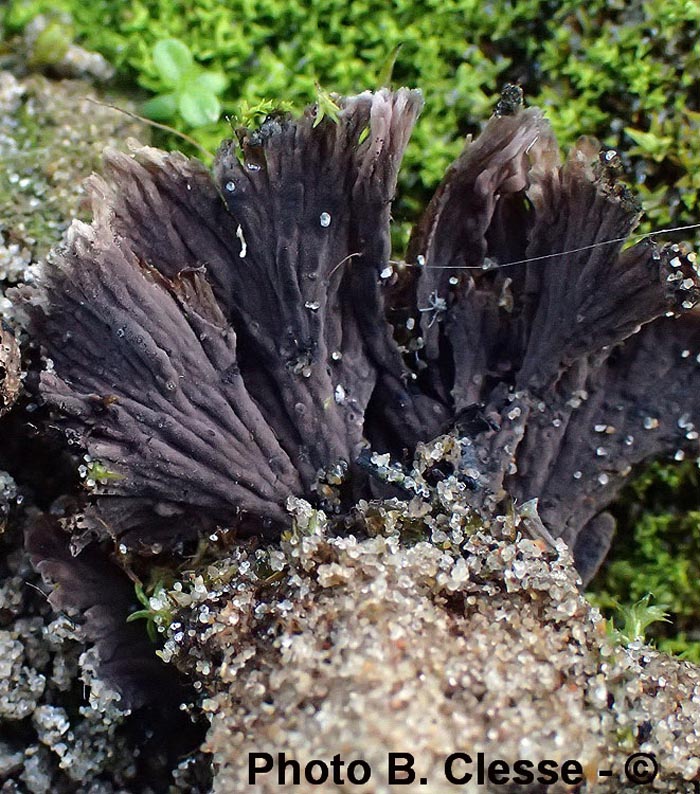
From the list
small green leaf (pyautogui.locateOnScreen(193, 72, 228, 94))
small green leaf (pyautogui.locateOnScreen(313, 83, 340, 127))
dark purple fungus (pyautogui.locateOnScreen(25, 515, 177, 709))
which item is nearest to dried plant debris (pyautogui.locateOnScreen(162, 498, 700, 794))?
dark purple fungus (pyautogui.locateOnScreen(25, 515, 177, 709))

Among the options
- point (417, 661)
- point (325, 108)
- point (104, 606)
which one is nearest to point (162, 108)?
point (325, 108)

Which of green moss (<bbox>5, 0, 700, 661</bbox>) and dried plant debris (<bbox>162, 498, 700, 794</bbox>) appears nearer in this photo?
dried plant debris (<bbox>162, 498, 700, 794</bbox>)

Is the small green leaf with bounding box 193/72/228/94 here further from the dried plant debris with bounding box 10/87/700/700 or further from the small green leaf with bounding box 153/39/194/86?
the dried plant debris with bounding box 10/87/700/700

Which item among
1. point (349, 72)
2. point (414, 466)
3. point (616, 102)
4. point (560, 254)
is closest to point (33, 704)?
point (414, 466)

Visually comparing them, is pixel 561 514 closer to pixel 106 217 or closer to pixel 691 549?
pixel 691 549

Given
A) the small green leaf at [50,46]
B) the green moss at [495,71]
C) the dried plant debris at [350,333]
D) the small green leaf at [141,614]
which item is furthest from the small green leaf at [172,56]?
the small green leaf at [141,614]
